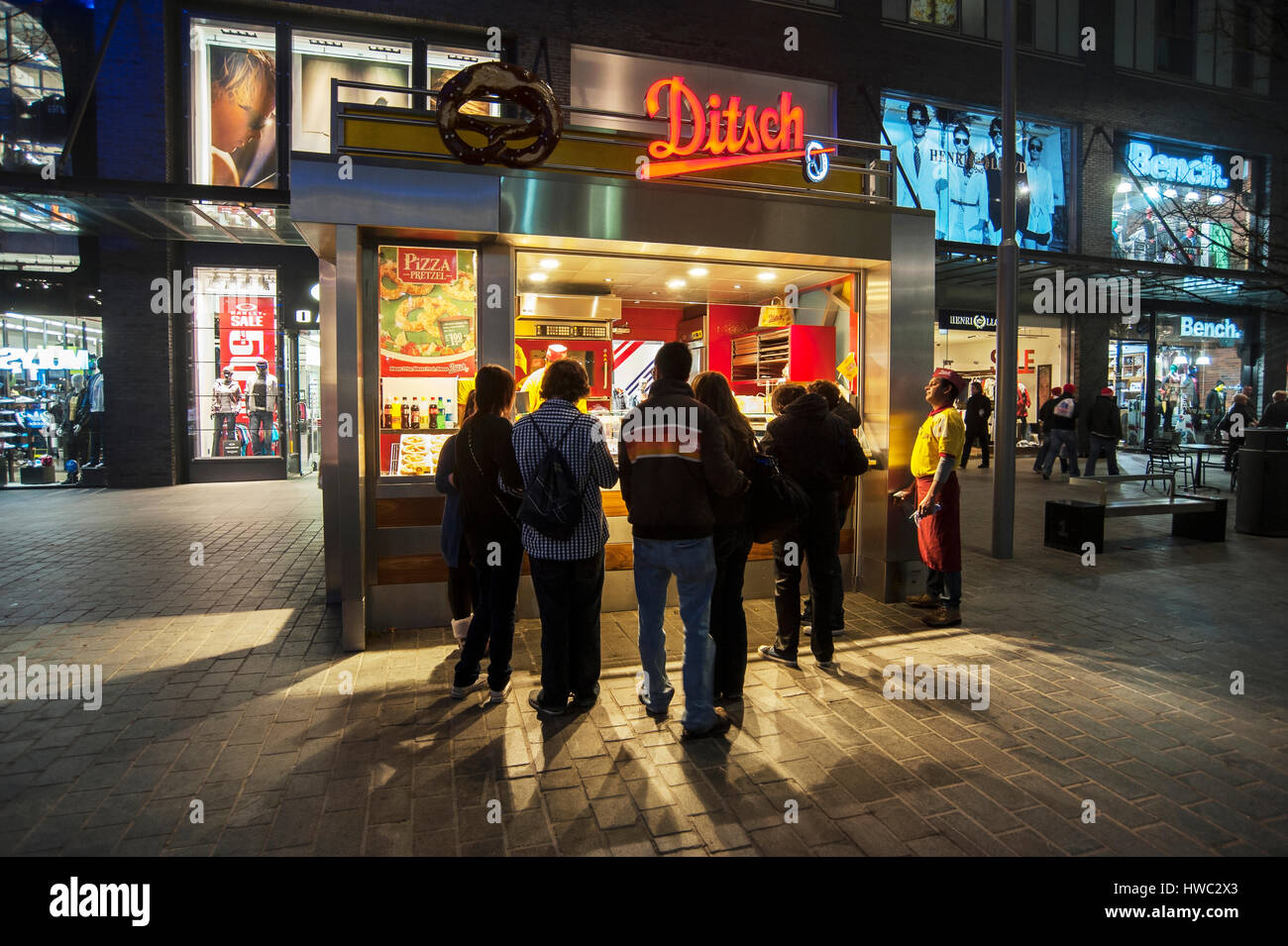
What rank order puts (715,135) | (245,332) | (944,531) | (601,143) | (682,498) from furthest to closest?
(245,332)
(601,143)
(715,135)
(944,531)
(682,498)

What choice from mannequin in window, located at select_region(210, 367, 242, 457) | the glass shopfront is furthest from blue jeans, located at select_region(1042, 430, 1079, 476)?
mannequin in window, located at select_region(210, 367, 242, 457)

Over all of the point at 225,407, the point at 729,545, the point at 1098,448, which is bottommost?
the point at 729,545

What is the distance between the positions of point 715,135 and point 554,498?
384cm

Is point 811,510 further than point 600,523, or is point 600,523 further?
point 811,510

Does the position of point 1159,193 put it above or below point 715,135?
above

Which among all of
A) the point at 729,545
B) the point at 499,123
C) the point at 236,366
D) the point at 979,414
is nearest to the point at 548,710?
the point at 729,545

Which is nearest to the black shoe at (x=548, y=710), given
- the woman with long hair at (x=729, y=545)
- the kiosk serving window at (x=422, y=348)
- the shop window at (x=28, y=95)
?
the woman with long hair at (x=729, y=545)

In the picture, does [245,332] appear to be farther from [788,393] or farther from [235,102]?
[788,393]

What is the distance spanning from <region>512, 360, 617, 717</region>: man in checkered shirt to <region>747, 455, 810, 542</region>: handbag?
33.9 inches

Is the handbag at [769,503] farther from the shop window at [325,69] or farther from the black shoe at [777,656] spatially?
the shop window at [325,69]

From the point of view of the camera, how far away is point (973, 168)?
19734 mm

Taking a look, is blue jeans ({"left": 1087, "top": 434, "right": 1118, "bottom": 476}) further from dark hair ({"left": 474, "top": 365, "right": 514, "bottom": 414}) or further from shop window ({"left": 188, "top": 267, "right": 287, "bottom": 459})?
shop window ({"left": 188, "top": 267, "right": 287, "bottom": 459})

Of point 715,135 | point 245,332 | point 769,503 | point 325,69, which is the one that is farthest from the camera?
point 245,332
